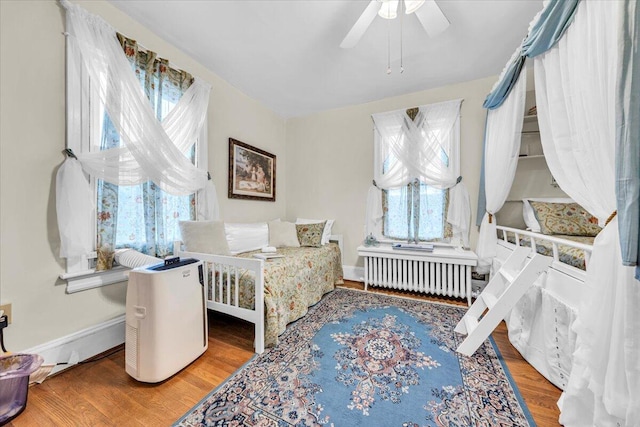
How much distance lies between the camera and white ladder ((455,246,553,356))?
4.73 feet

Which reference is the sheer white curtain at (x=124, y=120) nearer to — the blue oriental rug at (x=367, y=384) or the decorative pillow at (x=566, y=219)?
the blue oriental rug at (x=367, y=384)

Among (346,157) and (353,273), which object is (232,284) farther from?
(346,157)

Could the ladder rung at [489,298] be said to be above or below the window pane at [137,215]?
below

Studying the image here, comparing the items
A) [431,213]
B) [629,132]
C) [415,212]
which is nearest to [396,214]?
[415,212]

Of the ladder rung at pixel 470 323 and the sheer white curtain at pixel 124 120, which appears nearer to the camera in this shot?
the sheer white curtain at pixel 124 120

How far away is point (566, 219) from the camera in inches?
82.9

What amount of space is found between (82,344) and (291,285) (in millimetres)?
1500

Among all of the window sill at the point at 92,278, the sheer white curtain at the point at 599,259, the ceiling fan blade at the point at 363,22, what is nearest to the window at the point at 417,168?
the ceiling fan blade at the point at 363,22

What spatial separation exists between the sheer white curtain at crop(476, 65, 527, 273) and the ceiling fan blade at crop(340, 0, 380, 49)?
126 cm

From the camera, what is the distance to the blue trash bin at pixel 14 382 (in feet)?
3.65

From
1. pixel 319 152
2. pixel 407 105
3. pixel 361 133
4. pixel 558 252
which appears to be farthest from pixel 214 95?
pixel 558 252

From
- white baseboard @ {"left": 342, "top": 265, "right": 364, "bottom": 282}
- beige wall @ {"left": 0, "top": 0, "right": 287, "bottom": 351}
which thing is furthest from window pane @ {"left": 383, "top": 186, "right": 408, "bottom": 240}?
beige wall @ {"left": 0, "top": 0, "right": 287, "bottom": 351}

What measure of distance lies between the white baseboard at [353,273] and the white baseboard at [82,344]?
2.53 m

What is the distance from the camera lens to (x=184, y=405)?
123cm
